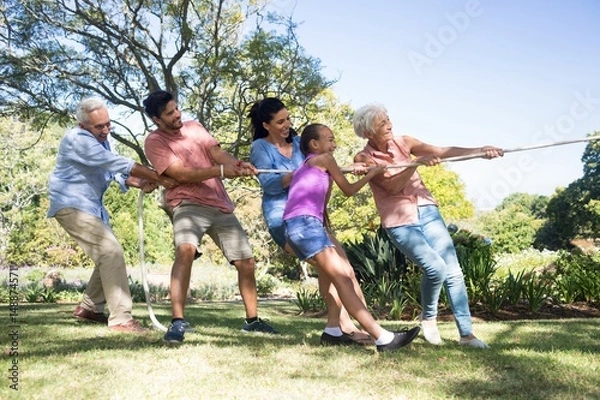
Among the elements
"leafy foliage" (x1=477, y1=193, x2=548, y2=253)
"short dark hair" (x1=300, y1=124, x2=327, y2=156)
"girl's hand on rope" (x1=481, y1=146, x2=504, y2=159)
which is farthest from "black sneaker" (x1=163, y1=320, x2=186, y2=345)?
Answer: "leafy foliage" (x1=477, y1=193, x2=548, y2=253)

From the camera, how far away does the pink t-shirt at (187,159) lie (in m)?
4.82

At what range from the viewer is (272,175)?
484cm

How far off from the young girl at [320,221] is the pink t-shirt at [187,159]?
839 mm


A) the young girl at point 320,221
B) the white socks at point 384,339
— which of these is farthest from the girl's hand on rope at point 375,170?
the white socks at point 384,339

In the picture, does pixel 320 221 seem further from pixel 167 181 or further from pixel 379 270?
pixel 379 270

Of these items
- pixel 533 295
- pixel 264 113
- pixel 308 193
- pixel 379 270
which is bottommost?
pixel 533 295

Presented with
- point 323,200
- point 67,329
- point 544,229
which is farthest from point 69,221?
point 544,229

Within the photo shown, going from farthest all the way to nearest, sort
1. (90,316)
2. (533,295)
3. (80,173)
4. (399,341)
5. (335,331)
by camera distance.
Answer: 1. (533,295)
2. (90,316)
3. (80,173)
4. (335,331)
5. (399,341)

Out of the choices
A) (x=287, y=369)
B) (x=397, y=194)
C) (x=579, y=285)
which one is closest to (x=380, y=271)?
(x=579, y=285)

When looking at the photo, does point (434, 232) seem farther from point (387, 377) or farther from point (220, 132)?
point (220, 132)

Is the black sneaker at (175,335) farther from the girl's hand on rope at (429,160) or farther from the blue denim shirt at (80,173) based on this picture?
the girl's hand on rope at (429,160)

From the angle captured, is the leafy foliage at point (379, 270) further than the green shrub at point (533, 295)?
Yes

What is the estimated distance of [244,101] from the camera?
1962 centimetres

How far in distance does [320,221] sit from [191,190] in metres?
1.14
